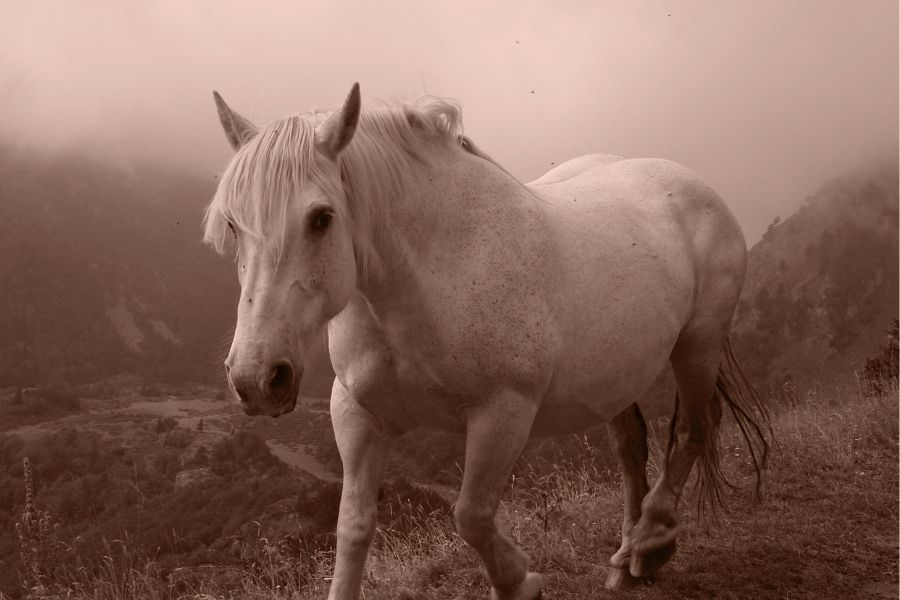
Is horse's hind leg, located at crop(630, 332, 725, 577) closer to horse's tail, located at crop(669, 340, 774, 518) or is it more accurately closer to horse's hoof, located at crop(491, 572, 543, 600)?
horse's tail, located at crop(669, 340, 774, 518)

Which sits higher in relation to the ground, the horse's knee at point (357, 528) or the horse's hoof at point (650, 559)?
the horse's knee at point (357, 528)

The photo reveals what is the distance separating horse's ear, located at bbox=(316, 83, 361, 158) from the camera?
2145 mm

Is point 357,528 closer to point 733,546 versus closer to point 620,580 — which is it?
point 620,580

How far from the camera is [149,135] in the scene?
6924 inches

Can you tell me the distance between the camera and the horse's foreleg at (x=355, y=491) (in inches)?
106

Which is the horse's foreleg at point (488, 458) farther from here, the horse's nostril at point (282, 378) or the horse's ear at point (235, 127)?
the horse's ear at point (235, 127)

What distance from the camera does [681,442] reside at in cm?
420

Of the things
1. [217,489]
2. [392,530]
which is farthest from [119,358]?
[392,530]

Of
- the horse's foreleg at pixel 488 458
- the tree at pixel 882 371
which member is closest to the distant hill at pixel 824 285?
the tree at pixel 882 371

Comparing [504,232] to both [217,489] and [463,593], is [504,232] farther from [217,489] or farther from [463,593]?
[217,489]

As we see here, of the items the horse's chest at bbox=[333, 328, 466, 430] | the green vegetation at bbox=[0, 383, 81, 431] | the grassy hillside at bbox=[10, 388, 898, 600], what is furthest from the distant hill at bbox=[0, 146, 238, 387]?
the horse's chest at bbox=[333, 328, 466, 430]

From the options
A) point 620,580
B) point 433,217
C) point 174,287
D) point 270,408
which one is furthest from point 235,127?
point 174,287

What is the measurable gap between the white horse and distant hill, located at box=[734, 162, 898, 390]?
7918 centimetres

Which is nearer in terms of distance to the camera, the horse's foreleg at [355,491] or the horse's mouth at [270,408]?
the horse's mouth at [270,408]
